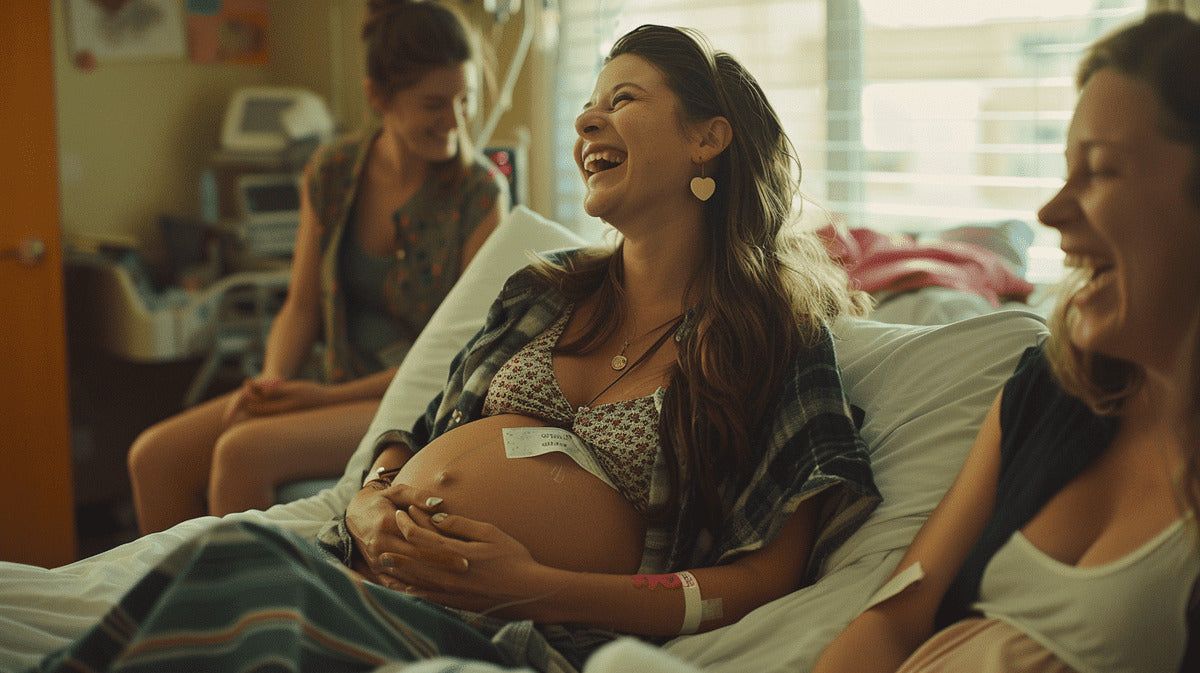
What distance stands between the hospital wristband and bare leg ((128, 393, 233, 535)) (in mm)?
1337

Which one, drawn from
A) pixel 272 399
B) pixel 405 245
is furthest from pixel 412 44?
pixel 272 399

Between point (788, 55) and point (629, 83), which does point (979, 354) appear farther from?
point (788, 55)

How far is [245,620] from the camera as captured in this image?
2.92 feet

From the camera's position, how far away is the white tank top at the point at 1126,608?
0.85 metres

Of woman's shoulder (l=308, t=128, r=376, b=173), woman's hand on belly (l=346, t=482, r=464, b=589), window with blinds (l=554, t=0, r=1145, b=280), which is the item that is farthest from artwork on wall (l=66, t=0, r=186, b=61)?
woman's hand on belly (l=346, t=482, r=464, b=589)

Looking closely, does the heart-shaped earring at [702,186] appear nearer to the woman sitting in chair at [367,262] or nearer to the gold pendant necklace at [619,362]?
the gold pendant necklace at [619,362]

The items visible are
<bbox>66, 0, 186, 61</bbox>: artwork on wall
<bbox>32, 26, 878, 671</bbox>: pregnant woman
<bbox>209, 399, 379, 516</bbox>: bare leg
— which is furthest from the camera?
<bbox>66, 0, 186, 61</bbox>: artwork on wall

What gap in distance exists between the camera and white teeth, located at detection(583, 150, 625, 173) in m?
1.41

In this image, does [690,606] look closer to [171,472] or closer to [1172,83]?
[1172,83]

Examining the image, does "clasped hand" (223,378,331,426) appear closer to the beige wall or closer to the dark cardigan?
the dark cardigan

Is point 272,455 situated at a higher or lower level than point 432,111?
lower

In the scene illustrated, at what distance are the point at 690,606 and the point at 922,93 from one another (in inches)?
73.6

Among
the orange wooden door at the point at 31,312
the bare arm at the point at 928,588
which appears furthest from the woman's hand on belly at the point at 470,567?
the orange wooden door at the point at 31,312

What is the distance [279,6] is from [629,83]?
313 centimetres
